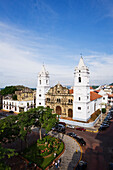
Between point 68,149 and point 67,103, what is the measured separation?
21.0 meters

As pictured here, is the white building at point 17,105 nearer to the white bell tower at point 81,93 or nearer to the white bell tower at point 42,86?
the white bell tower at point 42,86

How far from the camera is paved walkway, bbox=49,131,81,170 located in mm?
18625

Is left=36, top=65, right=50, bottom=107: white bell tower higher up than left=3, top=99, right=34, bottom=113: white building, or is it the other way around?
left=36, top=65, right=50, bottom=107: white bell tower

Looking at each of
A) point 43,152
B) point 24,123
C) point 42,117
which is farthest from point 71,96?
point 24,123

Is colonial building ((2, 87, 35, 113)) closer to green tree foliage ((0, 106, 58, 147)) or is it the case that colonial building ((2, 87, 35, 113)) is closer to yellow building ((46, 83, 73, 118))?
yellow building ((46, 83, 73, 118))

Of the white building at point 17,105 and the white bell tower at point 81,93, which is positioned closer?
the white bell tower at point 81,93

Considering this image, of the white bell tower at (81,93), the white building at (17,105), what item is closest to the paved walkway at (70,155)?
the white bell tower at (81,93)

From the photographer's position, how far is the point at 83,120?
39031mm

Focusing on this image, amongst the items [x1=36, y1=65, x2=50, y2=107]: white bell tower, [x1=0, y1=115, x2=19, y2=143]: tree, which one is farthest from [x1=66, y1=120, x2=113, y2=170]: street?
[x1=36, y1=65, x2=50, y2=107]: white bell tower

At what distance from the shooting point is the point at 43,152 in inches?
834

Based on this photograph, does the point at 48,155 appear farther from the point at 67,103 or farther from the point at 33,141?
the point at 67,103

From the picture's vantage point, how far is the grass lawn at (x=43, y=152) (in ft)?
63.1

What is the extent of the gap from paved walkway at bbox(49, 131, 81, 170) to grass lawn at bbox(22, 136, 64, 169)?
136 cm

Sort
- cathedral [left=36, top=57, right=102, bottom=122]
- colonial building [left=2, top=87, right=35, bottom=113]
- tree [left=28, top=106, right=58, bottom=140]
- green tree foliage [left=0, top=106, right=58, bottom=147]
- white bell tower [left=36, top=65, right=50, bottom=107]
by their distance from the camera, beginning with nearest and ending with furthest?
green tree foliage [left=0, top=106, right=58, bottom=147] → tree [left=28, top=106, right=58, bottom=140] → cathedral [left=36, top=57, right=102, bottom=122] → white bell tower [left=36, top=65, right=50, bottom=107] → colonial building [left=2, top=87, right=35, bottom=113]
